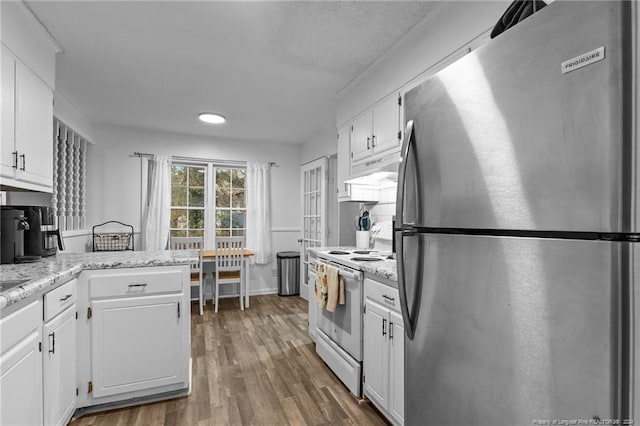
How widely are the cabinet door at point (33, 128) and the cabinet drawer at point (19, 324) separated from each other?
1012 mm

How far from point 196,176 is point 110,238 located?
4.89ft

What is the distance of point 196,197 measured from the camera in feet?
16.4

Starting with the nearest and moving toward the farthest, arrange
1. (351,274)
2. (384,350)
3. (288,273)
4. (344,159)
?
(384,350) → (351,274) → (344,159) → (288,273)

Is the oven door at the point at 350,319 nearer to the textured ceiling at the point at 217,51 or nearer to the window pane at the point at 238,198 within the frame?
the textured ceiling at the point at 217,51

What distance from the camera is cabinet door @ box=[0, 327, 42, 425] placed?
1181mm

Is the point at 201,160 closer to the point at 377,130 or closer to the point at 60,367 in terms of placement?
the point at 377,130

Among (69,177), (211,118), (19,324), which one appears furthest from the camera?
(211,118)

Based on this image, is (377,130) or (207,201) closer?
(377,130)

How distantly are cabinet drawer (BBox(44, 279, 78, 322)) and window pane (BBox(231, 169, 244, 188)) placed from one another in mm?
3429

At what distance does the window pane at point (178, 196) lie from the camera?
4.85 meters

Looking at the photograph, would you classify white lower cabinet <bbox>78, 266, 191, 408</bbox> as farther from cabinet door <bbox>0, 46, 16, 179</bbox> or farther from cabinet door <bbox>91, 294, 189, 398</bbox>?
cabinet door <bbox>0, 46, 16, 179</bbox>

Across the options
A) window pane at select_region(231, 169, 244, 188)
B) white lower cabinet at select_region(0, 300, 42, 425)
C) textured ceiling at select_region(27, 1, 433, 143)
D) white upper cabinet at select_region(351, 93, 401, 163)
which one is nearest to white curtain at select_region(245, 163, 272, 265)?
window pane at select_region(231, 169, 244, 188)

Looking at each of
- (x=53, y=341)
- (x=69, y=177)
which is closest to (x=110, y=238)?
(x=69, y=177)

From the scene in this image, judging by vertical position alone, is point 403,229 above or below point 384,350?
above
